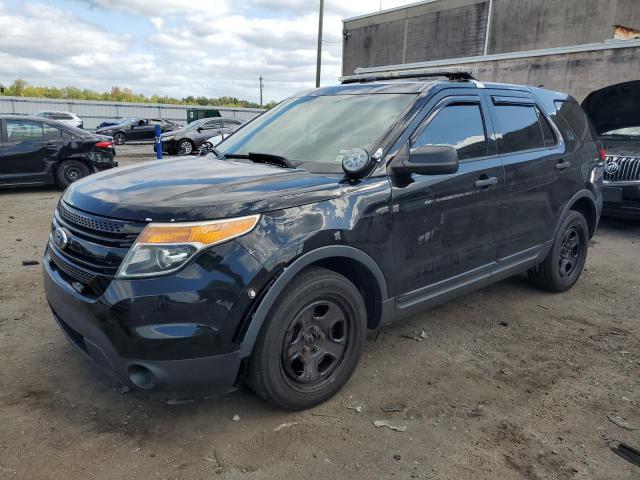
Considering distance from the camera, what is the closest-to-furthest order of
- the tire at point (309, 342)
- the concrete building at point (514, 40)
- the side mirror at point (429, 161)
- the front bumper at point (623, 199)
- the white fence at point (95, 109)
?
1. the tire at point (309, 342)
2. the side mirror at point (429, 161)
3. the front bumper at point (623, 199)
4. the concrete building at point (514, 40)
5. the white fence at point (95, 109)

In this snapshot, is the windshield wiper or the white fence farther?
the white fence

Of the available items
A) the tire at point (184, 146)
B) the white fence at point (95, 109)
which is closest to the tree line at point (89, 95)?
the white fence at point (95, 109)

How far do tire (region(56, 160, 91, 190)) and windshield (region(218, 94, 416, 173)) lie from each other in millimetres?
6943

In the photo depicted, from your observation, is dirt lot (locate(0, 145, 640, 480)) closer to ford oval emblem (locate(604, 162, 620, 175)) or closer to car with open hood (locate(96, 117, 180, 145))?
ford oval emblem (locate(604, 162, 620, 175))

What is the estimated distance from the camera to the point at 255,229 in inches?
94.3

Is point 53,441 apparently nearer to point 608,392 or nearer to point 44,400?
point 44,400

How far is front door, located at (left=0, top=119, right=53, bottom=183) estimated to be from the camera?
8828mm

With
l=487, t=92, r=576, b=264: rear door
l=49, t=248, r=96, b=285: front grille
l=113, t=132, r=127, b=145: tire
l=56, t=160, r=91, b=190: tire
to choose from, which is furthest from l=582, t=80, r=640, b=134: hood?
l=113, t=132, r=127, b=145: tire

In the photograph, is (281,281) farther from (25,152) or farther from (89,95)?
(89,95)

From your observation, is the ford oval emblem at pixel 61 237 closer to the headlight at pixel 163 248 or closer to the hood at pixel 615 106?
the headlight at pixel 163 248

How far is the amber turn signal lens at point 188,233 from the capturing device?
2.27 meters

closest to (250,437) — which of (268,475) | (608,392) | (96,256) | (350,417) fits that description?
(268,475)

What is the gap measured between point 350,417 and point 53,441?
5.02ft

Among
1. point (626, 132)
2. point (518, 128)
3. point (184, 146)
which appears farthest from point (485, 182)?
point (184, 146)
